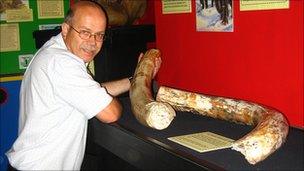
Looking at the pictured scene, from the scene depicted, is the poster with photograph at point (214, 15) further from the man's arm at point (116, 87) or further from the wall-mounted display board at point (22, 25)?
the wall-mounted display board at point (22, 25)

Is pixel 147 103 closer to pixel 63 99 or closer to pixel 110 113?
pixel 110 113

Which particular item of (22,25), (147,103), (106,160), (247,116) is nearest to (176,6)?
(147,103)

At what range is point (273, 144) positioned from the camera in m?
1.11

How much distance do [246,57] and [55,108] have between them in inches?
31.7

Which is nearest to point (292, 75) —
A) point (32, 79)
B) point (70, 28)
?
point (70, 28)

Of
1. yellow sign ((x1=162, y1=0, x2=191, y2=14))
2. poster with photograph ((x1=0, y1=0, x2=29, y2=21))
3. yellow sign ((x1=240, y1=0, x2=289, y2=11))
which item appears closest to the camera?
yellow sign ((x1=240, y1=0, x2=289, y2=11))

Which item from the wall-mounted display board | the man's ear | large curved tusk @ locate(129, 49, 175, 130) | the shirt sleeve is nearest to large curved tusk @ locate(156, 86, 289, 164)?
large curved tusk @ locate(129, 49, 175, 130)

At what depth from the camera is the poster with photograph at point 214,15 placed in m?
1.62

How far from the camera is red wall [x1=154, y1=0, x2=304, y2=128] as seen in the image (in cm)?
139

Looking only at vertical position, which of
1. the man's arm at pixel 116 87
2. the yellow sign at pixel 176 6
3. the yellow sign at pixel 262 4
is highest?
the yellow sign at pixel 176 6

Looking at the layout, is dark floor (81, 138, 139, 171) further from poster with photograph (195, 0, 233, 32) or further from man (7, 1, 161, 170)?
poster with photograph (195, 0, 233, 32)

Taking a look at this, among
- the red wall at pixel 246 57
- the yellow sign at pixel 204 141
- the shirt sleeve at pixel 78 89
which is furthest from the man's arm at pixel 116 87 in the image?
the yellow sign at pixel 204 141

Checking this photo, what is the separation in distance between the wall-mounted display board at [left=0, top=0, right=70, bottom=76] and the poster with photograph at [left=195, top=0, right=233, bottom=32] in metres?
1.34

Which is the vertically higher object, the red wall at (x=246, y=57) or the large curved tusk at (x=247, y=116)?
the red wall at (x=246, y=57)
